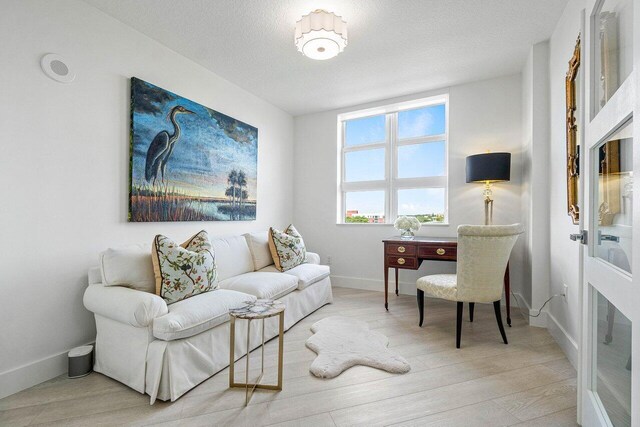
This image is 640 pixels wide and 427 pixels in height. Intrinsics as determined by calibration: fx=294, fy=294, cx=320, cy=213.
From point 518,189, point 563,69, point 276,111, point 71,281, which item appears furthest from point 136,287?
point 518,189

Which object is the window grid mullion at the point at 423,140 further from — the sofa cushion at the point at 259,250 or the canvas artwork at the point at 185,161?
the sofa cushion at the point at 259,250

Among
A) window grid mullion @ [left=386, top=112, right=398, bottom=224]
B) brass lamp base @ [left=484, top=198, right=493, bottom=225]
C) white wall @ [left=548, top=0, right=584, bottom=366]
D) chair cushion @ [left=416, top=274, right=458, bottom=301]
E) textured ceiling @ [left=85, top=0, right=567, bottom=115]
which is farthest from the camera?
window grid mullion @ [left=386, top=112, right=398, bottom=224]

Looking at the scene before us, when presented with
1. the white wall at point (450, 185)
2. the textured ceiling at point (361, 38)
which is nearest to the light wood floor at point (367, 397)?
the white wall at point (450, 185)

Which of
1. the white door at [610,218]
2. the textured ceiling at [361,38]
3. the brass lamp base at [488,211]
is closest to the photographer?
the white door at [610,218]

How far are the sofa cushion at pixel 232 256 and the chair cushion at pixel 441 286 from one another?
1.72m

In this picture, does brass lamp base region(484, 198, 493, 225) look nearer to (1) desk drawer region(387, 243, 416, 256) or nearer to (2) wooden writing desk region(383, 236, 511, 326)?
(2) wooden writing desk region(383, 236, 511, 326)

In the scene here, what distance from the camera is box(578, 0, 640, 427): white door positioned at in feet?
2.55

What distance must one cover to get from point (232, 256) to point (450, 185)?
2.65m

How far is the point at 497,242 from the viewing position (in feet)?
7.34

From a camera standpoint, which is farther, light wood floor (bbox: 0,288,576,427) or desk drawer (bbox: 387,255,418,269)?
desk drawer (bbox: 387,255,418,269)

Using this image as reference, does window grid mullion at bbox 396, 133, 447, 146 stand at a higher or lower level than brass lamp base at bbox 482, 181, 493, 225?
higher

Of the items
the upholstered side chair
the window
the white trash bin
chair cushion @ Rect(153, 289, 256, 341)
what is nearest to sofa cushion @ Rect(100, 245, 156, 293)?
chair cushion @ Rect(153, 289, 256, 341)

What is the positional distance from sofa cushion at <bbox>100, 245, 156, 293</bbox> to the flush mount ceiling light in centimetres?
192

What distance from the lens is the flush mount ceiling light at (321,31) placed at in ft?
6.79
